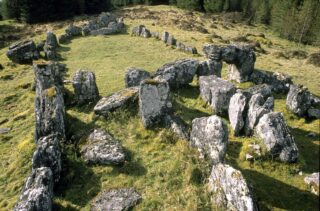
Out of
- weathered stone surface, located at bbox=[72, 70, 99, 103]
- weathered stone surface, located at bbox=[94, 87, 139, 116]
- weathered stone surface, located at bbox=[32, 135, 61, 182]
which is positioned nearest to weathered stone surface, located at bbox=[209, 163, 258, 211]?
weathered stone surface, located at bbox=[32, 135, 61, 182]

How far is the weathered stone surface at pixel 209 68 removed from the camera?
901 inches

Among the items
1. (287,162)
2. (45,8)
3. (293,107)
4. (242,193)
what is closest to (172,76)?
(293,107)

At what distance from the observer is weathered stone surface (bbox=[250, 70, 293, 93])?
2281 centimetres

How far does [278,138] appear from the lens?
13.4 m

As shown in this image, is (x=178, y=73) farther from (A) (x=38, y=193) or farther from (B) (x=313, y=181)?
(A) (x=38, y=193)

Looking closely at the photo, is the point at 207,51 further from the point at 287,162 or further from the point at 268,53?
the point at 268,53

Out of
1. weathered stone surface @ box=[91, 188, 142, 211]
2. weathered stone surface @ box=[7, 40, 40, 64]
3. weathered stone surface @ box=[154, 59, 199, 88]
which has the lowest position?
weathered stone surface @ box=[7, 40, 40, 64]

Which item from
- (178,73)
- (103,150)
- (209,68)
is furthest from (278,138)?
(209,68)

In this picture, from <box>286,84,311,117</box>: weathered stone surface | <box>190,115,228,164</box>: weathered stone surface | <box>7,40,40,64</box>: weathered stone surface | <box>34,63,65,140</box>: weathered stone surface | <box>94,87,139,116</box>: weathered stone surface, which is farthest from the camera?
<box>7,40,40,64</box>: weathered stone surface

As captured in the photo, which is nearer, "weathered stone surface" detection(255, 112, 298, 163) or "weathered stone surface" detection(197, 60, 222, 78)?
"weathered stone surface" detection(255, 112, 298, 163)

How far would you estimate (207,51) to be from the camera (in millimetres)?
23750

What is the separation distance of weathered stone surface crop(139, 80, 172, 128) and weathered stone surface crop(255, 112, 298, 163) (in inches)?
188

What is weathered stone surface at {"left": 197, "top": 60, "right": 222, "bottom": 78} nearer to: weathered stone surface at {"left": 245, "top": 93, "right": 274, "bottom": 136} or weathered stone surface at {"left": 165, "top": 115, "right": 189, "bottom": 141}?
weathered stone surface at {"left": 245, "top": 93, "right": 274, "bottom": 136}

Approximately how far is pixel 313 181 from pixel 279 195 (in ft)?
4.49
